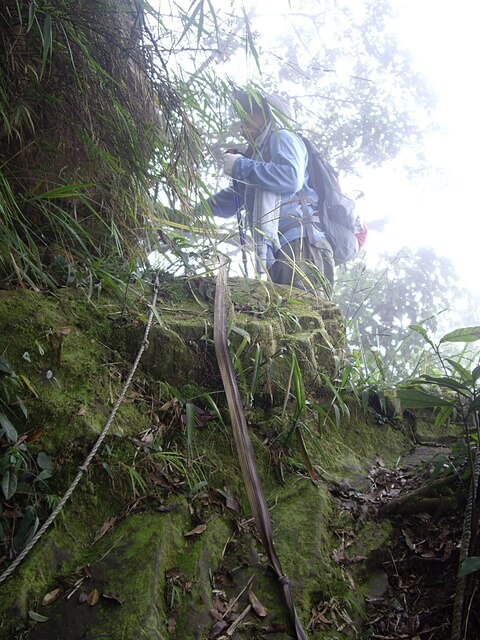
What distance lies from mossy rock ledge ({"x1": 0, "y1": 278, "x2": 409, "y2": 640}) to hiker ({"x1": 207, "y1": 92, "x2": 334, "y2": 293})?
2.89 ft

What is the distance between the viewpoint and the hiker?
310cm

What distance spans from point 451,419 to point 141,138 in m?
2.39

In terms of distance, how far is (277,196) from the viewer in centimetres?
334

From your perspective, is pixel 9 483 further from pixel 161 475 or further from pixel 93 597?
pixel 161 475

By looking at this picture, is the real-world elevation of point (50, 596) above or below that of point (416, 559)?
above

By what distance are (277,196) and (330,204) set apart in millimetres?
544

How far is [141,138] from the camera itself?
88.4 inches

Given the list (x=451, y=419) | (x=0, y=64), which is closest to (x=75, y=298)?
(x=0, y=64)

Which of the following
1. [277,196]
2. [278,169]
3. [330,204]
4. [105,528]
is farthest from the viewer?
[330,204]

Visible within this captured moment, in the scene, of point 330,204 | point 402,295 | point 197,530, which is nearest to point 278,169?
point 330,204

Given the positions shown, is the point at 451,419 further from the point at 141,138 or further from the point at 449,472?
the point at 141,138

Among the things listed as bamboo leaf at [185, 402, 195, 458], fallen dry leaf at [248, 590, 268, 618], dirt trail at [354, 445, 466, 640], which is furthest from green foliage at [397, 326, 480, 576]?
bamboo leaf at [185, 402, 195, 458]

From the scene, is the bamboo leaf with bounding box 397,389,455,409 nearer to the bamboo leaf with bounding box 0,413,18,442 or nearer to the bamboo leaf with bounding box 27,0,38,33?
the bamboo leaf with bounding box 0,413,18,442

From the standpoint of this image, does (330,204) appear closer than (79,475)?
No
